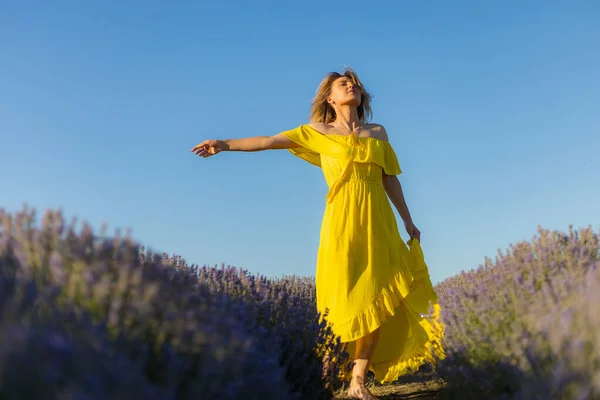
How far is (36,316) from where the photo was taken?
1.69m

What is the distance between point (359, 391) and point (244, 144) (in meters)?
2.01

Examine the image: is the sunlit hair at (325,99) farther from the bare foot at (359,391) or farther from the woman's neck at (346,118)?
the bare foot at (359,391)

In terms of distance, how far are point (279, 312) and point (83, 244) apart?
5.47 feet

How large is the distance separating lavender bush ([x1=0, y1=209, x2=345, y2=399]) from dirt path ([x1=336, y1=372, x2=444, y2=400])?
2.74m

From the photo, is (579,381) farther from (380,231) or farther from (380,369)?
(380,369)

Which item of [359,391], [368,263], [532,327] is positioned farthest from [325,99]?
[532,327]

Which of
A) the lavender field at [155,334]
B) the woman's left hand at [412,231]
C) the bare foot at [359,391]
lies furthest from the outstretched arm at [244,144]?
the bare foot at [359,391]

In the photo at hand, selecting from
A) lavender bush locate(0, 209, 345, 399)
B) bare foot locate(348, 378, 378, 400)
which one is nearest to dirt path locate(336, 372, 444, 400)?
bare foot locate(348, 378, 378, 400)

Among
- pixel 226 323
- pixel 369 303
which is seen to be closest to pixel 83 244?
pixel 226 323

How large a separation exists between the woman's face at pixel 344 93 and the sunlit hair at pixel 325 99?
0.09 m

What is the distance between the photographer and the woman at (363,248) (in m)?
4.30

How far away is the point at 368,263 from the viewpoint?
434cm

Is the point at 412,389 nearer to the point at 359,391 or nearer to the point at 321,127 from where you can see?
the point at 359,391

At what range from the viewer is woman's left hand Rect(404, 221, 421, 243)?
4926 mm
